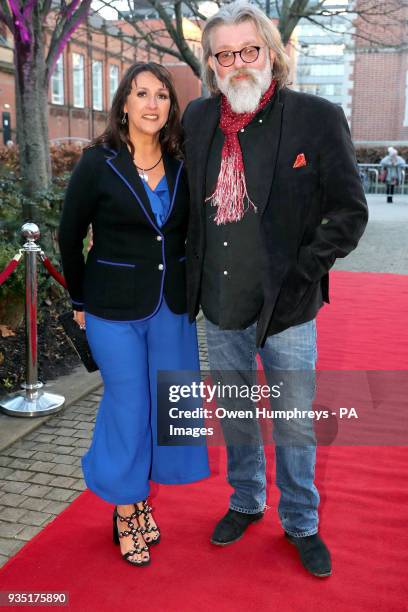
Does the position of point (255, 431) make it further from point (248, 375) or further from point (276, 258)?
point (276, 258)

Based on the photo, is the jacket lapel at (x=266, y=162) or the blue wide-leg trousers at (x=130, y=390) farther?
the blue wide-leg trousers at (x=130, y=390)

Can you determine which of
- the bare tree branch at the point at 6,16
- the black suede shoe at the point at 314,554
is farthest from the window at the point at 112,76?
the black suede shoe at the point at 314,554

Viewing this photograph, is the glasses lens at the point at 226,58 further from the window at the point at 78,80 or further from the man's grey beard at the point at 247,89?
the window at the point at 78,80

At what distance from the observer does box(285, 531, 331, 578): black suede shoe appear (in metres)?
2.70

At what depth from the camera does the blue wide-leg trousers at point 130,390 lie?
2.63 meters

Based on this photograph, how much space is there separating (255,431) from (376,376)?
2.67m

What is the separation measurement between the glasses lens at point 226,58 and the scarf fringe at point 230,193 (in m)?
0.37

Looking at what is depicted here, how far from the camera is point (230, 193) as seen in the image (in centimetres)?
253

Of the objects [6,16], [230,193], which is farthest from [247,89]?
[6,16]

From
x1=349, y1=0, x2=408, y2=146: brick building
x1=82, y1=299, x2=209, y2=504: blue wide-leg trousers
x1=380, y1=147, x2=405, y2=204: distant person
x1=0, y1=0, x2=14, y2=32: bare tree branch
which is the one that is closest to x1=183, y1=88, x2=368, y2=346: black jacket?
x1=82, y1=299, x2=209, y2=504: blue wide-leg trousers

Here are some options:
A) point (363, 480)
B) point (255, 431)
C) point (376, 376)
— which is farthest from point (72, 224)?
point (376, 376)

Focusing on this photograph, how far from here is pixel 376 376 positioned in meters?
5.28

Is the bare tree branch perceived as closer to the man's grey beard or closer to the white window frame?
the man's grey beard

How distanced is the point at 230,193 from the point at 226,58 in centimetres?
54
